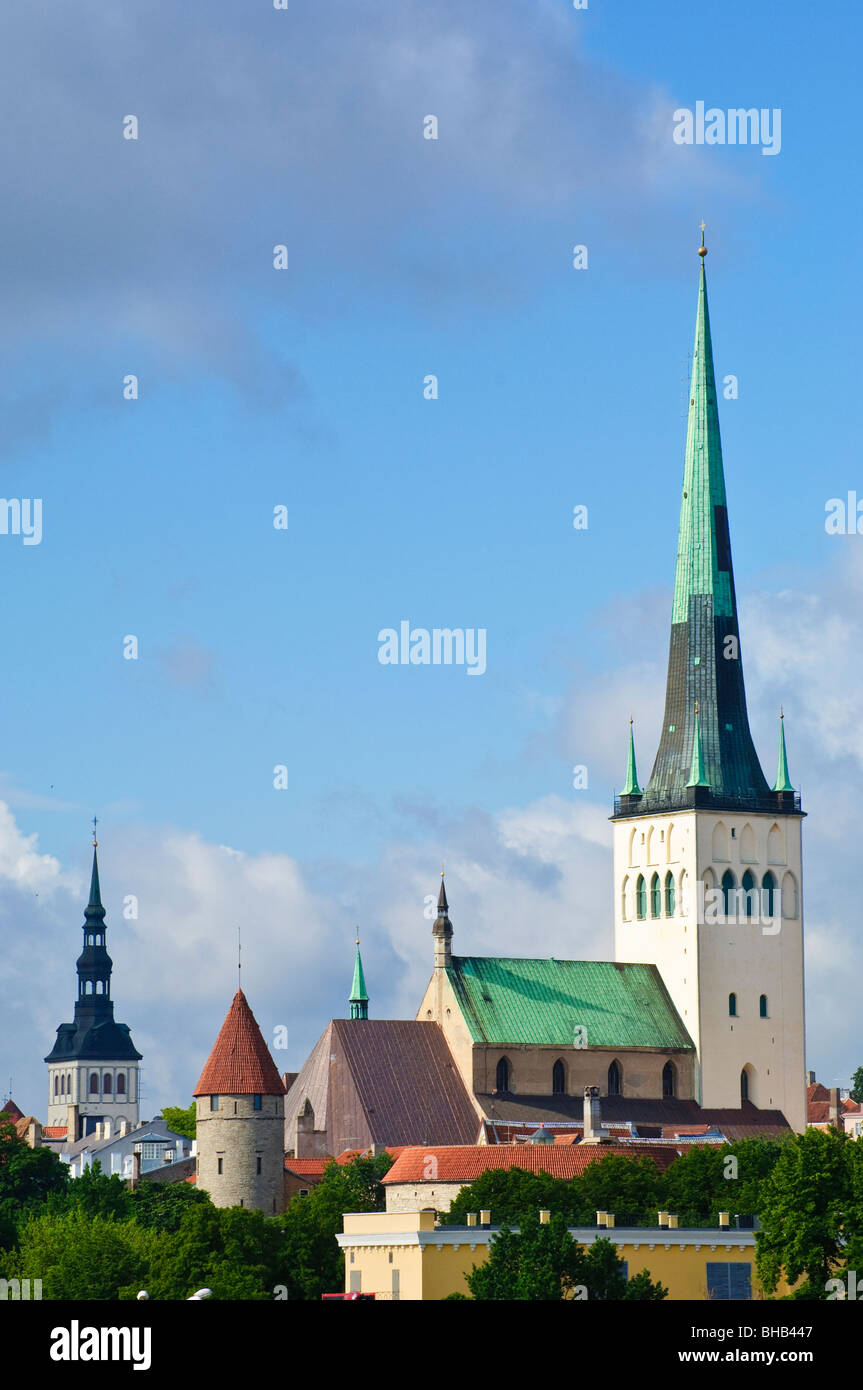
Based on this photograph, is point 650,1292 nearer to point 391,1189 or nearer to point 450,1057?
point 391,1189

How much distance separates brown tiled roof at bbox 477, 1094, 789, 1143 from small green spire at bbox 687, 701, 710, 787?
13257 mm

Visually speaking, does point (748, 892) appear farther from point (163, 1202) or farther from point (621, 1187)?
point (621, 1187)

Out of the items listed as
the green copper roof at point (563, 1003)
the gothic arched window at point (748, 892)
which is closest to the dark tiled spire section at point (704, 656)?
the gothic arched window at point (748, 892)

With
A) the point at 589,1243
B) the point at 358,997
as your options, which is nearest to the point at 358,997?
the point at 358,997

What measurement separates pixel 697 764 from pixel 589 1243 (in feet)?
158

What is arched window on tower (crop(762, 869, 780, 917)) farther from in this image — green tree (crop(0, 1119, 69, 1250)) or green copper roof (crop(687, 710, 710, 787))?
green tree (crop(0, 1119, 69, 1250))

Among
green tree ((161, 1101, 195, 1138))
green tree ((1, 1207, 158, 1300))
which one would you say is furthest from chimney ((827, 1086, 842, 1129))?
green tree ((1, 1207, 158, 1300))

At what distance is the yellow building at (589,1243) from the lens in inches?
2813

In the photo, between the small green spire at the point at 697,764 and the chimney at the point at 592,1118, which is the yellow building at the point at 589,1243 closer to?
the chimney at the point at 592,1118

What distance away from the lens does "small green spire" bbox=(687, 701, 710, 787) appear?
118938mm

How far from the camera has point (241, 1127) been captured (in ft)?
334
